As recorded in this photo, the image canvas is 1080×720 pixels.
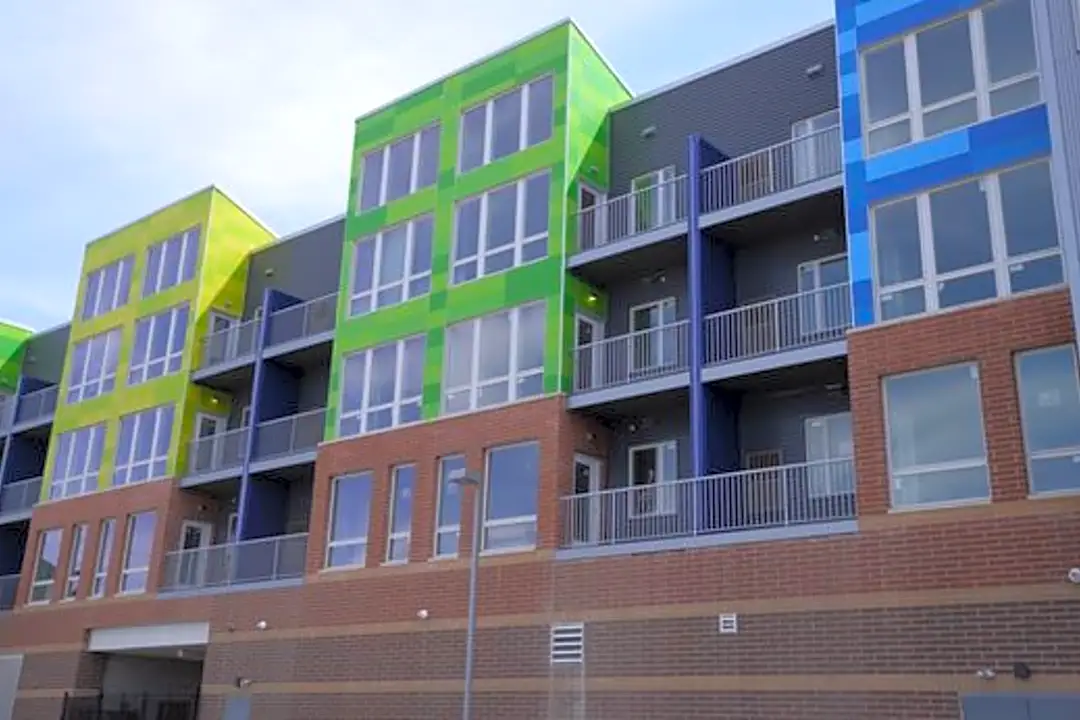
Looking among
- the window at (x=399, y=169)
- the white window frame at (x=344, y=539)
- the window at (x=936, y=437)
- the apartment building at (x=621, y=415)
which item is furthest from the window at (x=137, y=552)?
the window at (x=936, y=437)

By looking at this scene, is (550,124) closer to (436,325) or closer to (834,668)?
(436,325)

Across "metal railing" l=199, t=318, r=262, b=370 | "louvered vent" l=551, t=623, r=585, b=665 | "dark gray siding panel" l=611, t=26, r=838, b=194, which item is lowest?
"louvered vent" l=551, t=623, r=585, b=665

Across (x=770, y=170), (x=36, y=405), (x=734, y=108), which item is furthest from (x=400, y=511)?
(x=36, y=405)

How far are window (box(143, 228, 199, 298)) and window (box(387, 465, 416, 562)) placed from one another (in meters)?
10.5

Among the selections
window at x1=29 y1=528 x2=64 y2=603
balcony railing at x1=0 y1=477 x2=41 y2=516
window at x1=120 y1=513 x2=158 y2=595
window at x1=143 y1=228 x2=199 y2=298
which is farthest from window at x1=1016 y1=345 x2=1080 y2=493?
balcony railing at x1=0 y1=477 x2=41 y2=516

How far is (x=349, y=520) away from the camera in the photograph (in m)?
23.7

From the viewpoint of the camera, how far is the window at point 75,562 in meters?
29.4

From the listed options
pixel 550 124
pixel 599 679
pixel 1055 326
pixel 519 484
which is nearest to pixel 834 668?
pixel 599 679

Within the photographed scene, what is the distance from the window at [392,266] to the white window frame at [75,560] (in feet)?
34.7

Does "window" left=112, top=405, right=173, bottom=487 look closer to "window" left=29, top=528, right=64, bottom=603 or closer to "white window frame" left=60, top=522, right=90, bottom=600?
"white window frame" left=60, top=522, right=90, bottom=600

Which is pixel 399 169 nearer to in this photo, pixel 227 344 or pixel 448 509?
pixel 227 344

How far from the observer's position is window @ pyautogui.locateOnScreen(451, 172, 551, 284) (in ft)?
73.5

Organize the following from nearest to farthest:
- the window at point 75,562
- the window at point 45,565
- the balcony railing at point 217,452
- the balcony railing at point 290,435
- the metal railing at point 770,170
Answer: the metal railing at point 770,170 < the balcony railing at point 290,435 < the balcony railing at point 217,452 < the window at point 75,562 < the window at point 45,565

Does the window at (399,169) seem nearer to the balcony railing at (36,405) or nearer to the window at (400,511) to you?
the window at (400,511)
